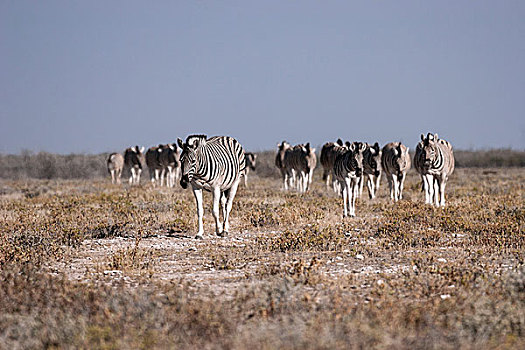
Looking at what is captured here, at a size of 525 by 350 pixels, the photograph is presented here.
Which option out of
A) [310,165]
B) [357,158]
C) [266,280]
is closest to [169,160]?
[310,165]

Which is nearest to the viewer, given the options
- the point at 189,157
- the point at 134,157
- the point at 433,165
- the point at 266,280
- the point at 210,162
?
the point at 266,280

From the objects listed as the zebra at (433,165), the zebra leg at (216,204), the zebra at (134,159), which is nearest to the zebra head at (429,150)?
the zebra at (433,165)

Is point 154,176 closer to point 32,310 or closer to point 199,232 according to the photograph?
point 199,232

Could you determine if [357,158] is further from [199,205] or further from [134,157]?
[134,157]

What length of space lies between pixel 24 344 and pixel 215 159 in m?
7.93

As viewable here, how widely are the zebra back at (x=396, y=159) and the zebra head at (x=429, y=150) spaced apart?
2164 mm

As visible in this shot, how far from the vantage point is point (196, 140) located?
12844 millimetres

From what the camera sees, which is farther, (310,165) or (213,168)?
(310,165)

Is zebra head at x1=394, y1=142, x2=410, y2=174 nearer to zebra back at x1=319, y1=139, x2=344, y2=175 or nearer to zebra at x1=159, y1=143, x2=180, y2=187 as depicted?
zebra back at x1=319, y1=139, x2=344, y2=175

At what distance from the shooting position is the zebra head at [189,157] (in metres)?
12.3

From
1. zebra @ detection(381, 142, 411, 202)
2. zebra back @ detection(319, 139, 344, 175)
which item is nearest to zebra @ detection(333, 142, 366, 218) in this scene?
zebra @ detection(381, 142, 411, 202)

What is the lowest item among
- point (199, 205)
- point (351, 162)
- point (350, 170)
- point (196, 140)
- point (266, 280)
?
point (266, 280)

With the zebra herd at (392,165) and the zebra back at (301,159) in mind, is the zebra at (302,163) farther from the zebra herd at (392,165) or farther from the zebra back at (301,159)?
the zebra herd at (392,165)

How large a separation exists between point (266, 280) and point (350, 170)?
8.84 metres
